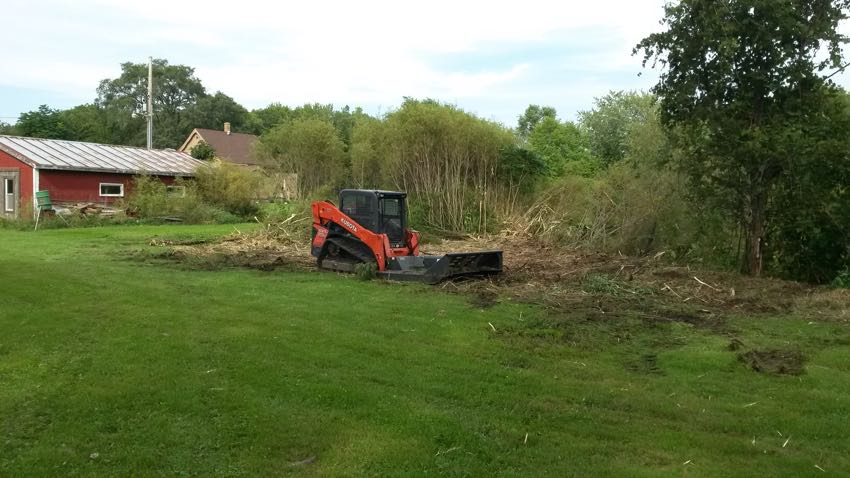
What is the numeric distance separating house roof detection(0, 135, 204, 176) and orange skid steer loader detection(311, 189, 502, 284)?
1998cm

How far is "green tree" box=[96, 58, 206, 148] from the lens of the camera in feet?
236

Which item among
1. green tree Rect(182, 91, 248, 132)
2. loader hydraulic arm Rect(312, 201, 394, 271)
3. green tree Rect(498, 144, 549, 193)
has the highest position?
green tree Rect(182, 91, 248, 132)

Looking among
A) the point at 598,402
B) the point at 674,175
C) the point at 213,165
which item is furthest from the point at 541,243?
the point at 213,165

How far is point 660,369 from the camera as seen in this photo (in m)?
7.45

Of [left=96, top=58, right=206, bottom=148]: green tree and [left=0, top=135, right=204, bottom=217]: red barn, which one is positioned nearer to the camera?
[left=0, top=135, right=204, bottom=217]: red barn

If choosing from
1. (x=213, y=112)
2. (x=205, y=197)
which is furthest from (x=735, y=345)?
(x=213, y=112)

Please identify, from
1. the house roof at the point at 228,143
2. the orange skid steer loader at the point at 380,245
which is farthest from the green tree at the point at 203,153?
the orange skid steer loader at the point at 380,245

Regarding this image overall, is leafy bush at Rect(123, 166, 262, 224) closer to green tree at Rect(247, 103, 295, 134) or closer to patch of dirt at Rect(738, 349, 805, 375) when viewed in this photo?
patch of dirt at Rect(738, 349, 805, 375)

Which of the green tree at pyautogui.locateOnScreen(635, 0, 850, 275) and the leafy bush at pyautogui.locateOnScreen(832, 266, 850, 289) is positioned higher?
the green tree at pyautogui.locateOnScreen(635, 0, 850, 275)

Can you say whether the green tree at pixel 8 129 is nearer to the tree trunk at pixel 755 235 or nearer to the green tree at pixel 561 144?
the green tree at pixel 561 144

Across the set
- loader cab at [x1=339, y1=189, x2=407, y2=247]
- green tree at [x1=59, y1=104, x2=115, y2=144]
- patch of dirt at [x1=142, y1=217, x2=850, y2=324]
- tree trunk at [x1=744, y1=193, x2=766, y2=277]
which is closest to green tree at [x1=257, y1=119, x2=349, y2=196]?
patch of dirt at [x1=142, y1=217, x2=850, y2=324]

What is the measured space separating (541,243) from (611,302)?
863 centimetres

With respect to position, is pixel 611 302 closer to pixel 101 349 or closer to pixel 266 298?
pixel 266 298

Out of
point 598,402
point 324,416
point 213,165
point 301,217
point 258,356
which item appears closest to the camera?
point 324,416
